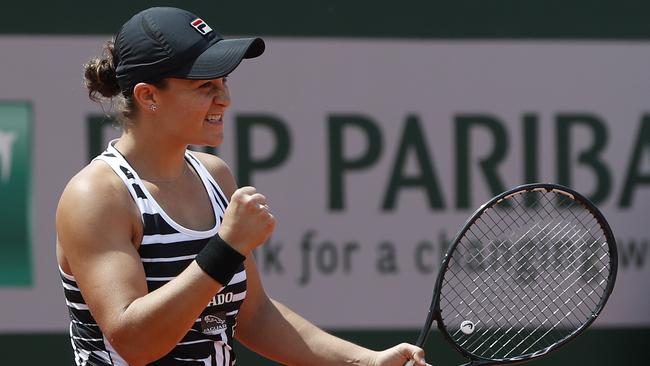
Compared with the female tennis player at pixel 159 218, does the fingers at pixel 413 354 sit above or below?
below

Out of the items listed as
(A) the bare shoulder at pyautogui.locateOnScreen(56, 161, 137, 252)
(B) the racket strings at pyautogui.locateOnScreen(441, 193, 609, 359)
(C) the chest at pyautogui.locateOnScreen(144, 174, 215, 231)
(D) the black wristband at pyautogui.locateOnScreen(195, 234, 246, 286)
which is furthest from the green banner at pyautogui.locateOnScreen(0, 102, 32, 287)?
(D) the black wristband at pyautogui.locateOnScreen(195, 234, 246, 286)

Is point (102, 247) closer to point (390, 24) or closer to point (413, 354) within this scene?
point (413, 354)

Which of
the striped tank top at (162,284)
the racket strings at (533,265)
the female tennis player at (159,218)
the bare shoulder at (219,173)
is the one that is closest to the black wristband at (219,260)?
the female tennis player at (159,218)

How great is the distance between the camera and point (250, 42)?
209cm

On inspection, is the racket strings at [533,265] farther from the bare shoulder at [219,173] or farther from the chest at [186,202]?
the chest at [186,202]

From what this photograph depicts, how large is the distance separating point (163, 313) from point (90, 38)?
2367mm

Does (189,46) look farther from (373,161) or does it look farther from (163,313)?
(373,161)

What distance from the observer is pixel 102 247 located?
1.95 metres

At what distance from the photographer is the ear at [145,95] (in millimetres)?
2070

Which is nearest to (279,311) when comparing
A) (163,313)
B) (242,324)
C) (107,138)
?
(242,324)

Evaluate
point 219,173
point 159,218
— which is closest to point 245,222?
point 159,218

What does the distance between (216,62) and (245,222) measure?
0.96ft

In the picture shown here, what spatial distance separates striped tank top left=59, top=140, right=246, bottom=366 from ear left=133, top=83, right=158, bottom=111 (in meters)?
0.10

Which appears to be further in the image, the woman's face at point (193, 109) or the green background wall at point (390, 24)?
the green background wall at point (390, 24)
